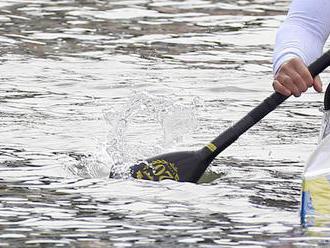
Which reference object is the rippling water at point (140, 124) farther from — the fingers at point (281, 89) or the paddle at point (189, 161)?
the fingers at point (281, 89)

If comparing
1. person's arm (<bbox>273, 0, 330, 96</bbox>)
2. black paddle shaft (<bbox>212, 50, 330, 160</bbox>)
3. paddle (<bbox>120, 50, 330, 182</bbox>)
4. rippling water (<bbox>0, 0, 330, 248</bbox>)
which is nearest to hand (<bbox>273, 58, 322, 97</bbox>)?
person's arm (<bbox>273, 0, 330, 96</bbox>)

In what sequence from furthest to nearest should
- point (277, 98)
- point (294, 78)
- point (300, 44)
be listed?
1. point (277, 98)
2. point (300, 44)
3. point (294, 78)

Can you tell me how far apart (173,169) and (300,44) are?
1066 millimetres

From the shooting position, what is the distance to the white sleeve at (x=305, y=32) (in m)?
6.25

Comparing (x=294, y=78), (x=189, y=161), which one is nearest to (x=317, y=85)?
(x=294, y=78)

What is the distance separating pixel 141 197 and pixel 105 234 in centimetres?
94

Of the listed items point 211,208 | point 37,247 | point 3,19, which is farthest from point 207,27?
point 37,247

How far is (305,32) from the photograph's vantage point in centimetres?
630

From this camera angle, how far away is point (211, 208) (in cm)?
614

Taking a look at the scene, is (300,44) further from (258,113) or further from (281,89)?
(258,113)

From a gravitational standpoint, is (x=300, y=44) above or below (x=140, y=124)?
above

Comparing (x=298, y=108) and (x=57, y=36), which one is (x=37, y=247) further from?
(x=57, y=36)

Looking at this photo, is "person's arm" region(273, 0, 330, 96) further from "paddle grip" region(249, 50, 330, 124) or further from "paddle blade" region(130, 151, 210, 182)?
"paddle blade" region(130, 151, 210, 182)

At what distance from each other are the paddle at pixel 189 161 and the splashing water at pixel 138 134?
0.35ft
